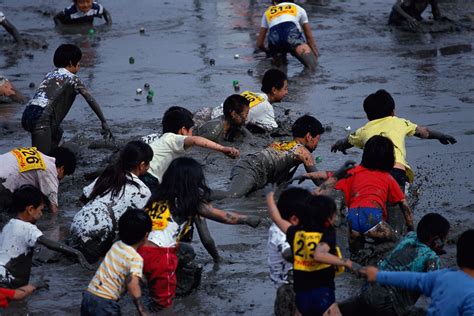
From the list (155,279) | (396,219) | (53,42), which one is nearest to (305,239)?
(155,279)

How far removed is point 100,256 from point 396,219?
2.36 m

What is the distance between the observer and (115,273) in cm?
691

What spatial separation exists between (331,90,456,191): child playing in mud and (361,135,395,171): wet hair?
83 centimetres

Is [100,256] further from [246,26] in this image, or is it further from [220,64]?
[246,26]

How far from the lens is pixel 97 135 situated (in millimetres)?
12562

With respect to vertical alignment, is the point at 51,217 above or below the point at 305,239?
below

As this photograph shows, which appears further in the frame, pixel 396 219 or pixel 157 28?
pixel 157 28

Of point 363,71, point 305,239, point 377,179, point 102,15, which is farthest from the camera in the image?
point 102,15

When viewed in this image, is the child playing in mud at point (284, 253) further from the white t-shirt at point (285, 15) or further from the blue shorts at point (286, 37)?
the white t-shirt at point (285, 15)

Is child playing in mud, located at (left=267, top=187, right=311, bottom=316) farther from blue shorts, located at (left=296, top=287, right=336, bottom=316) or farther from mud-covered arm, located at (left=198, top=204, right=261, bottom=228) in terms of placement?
mud-covered arm, located at (left=198, top=204, right=261, bottom=228)

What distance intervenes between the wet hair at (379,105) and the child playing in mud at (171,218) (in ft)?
7.56

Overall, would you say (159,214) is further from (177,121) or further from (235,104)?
(235,104)

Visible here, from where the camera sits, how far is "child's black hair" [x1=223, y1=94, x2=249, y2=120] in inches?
442

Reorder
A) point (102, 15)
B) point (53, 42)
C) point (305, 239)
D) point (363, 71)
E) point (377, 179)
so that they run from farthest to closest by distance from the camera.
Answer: point (102, 15) < point (53, 42) < point (363, 71) < point (377, 179) < point (305, 239)
